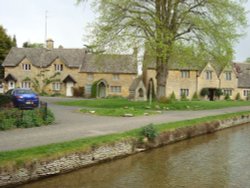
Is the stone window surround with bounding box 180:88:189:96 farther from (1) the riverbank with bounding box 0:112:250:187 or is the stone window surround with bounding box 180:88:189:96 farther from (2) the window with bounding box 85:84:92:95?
(1) the riverbank with bounding box 0:112:250:187

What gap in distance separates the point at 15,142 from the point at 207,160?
963 centimetres

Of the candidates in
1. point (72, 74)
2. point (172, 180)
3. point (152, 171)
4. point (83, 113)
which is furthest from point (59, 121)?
point (72, 74)

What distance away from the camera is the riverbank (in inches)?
530

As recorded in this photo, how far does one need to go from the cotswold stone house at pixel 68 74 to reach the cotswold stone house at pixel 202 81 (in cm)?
466

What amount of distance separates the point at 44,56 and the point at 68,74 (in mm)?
6155

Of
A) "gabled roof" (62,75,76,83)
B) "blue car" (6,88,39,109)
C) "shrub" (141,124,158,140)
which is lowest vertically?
"shrub" (141,124,158,140)

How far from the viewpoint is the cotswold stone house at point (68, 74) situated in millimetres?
65688

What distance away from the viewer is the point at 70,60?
67.7 meters

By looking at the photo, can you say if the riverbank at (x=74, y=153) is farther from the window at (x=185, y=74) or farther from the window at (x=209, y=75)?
the window at (x=209, y=75)

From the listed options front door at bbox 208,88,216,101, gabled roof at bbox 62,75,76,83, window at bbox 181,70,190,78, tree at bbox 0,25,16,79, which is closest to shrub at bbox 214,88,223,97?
front door at bbox 208,88,216,101

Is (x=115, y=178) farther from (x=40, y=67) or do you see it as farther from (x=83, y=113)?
(x=40, y=67)

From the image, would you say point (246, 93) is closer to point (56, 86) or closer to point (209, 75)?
point (209, 75)

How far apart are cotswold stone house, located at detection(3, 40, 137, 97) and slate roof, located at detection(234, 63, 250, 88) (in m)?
→ 21.5

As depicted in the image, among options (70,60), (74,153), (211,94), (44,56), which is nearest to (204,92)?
(211,94)
